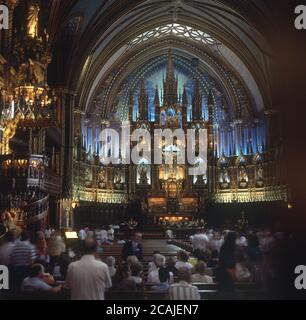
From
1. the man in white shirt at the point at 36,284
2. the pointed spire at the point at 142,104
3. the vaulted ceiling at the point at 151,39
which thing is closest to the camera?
the man in white shirt at the point at 36,284

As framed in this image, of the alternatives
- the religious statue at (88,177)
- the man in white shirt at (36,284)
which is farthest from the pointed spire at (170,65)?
the man in white shirt at (36,284)

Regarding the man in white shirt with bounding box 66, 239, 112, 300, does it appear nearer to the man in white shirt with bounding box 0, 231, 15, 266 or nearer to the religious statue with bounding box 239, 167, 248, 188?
the man in white shirt with bounding box 0, 231, 15, 266

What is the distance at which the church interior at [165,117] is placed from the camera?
2483 cm

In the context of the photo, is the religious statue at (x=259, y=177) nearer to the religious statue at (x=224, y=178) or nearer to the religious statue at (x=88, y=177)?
the religious statue at (x=224, y=178)

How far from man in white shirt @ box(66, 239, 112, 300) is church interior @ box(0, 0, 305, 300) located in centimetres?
1324

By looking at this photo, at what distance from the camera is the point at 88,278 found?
657 centimetres

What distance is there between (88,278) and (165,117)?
29087 millimetres

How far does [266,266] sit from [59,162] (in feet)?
59.6

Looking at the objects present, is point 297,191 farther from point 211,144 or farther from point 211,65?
point 211,65

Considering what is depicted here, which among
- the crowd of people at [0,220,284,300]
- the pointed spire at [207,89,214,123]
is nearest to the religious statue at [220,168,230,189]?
the pointed spire at [207,89,214,123]

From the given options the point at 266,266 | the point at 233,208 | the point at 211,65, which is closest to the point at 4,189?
the point at 266,266

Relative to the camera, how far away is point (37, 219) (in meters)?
16.0

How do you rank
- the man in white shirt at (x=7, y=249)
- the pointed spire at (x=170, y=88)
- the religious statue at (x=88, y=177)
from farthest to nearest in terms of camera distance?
the pointed spire at (x=170, y=88) < the religious statue at (x=88, y=177) < the man in white shirt at (x=7, y=249)

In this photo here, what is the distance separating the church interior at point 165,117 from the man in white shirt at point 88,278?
1324 centimetres
